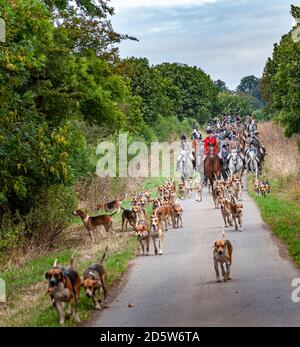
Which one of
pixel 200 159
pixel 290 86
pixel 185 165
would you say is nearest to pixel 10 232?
pixel 290 86

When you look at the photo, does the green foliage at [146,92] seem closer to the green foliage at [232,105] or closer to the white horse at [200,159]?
the white horse at [200,159]

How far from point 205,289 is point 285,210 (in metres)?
13.1

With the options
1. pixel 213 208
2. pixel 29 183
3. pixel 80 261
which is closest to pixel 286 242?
pixel 80 261

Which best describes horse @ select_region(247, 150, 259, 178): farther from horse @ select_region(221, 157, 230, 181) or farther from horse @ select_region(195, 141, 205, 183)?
horse @ select_region(195, 141, 205, 183)

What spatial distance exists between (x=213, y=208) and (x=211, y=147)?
677cm

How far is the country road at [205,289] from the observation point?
12555 mm

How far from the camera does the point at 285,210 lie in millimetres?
27594

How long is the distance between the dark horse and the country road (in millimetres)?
12889

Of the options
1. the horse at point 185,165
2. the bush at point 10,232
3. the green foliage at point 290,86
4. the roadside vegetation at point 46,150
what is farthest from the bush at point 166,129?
the bush at point 10,232

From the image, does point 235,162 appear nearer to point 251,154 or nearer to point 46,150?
point 251,154

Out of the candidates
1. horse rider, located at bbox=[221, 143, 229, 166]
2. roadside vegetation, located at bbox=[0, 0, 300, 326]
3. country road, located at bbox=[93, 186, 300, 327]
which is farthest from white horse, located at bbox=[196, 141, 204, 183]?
country road, located at bbox=[93, 186, 300, 327]
